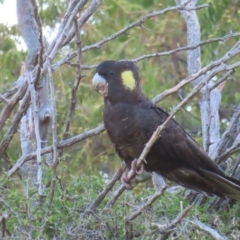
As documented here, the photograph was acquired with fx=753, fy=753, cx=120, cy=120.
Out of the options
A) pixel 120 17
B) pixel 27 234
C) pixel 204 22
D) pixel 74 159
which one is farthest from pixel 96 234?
pixel 120 17

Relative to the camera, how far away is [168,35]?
9766 millimetres

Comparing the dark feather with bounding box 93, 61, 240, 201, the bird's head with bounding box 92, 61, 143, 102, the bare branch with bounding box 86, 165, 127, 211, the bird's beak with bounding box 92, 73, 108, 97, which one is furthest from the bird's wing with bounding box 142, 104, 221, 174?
the bare branch with bounding box 86, 165, 127, 211

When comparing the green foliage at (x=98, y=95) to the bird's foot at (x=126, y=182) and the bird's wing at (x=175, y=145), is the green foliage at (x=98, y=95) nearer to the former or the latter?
the bird's foot at (x=126, y=182)

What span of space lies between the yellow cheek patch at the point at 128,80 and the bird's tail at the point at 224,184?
0.62 m

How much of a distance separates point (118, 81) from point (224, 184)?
2.75ft

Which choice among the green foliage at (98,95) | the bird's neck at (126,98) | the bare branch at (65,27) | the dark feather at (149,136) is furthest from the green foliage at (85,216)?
the bare branch at (65,27)

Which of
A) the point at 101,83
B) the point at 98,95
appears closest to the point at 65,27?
the point at 101,83

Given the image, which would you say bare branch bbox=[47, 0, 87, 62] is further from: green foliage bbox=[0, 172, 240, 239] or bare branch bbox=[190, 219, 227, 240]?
bare branch bbox=[190, 219, 227, 240]

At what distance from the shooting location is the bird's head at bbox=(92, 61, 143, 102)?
14.0ft

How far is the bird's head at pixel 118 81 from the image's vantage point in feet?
14.0

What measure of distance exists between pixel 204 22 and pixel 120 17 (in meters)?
1.75

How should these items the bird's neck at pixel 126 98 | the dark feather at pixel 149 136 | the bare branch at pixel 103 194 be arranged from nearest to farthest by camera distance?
the bare branch at pixel 103 194 < the dark feather at pixel 149 136 < the bird's neck at pixel 126 98

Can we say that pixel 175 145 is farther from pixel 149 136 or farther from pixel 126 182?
pixel 126 182

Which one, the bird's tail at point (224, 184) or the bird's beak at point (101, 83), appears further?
the bird's beak at point (101, 83)
